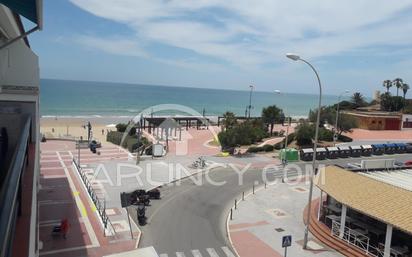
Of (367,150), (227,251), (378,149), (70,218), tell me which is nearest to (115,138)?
(70,218)

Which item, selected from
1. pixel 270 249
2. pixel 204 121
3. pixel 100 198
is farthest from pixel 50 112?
pixel 270 249

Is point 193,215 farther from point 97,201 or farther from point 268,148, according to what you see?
point 268,148

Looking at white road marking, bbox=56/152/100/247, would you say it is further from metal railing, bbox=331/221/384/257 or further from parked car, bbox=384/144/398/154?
parked car, bbox=384/144/398/154

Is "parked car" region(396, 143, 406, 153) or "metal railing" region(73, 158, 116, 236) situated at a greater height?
"parked car" region(396, 143, 406, 153)

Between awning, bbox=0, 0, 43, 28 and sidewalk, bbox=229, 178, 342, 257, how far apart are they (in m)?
Result: 15.4

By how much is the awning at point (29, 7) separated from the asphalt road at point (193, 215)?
46.9ft

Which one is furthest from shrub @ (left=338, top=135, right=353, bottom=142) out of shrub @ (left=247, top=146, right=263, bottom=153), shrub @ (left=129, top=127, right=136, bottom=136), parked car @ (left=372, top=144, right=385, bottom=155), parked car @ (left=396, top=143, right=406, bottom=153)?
shrub @ (left=129, top=127, right=136, bottom=136)

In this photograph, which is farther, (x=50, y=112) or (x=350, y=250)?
(x=50, y=112)

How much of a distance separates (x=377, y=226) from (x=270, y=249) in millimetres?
6227

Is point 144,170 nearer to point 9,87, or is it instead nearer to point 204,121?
point 9,87

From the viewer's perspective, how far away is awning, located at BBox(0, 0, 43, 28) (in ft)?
23.6

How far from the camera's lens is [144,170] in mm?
36906

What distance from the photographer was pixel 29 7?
7.50 metres

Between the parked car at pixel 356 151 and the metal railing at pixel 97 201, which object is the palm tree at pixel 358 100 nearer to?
the parked car at pixel 356 151
